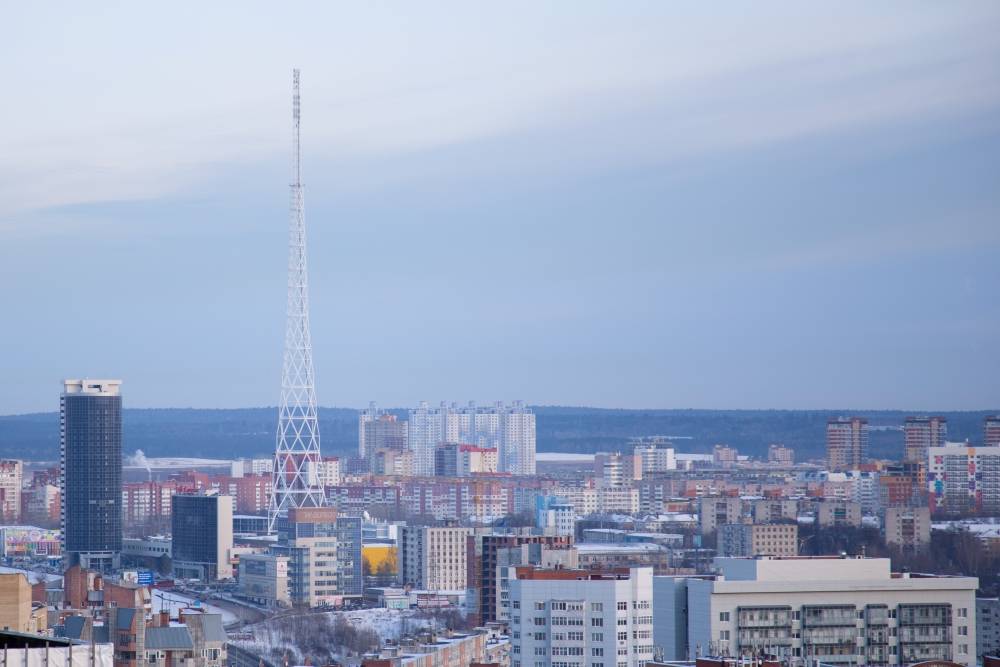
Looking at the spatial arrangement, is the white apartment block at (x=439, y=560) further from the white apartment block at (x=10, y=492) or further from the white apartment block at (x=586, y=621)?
the white apartment block at (x=586, y=621)

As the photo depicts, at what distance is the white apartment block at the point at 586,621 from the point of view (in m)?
18.7

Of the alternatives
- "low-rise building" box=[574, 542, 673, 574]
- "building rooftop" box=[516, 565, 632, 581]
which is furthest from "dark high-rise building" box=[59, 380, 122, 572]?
"building rooftop" box=[516, 565, 632, 581]

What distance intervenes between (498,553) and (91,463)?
2663 centimetres

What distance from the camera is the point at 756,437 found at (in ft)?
318

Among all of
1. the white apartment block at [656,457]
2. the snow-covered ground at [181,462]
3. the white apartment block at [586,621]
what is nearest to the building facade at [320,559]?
the white apartment block at [586,621]

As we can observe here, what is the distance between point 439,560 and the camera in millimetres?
46062

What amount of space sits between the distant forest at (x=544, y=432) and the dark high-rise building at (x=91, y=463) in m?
23.4

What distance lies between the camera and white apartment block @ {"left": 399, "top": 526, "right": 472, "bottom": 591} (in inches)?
1791

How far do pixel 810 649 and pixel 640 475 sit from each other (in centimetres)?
6487

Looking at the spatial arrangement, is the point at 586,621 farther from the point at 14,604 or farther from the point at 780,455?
the point at 780,455

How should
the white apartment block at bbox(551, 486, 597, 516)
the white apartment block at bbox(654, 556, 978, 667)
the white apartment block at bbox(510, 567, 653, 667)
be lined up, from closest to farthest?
1. the white apartment block at bbox(654, 556, 978, 667)
2. the white apartment block at bbox(510, 567, 653, 667)
3. the white apartment block at bbox(551, 486, 597, 516)

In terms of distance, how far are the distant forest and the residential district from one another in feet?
5.04

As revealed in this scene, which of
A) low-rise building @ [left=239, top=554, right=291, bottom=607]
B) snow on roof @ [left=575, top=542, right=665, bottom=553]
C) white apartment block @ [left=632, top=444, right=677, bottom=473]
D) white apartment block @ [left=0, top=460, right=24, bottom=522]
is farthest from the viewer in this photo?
white apartment block @ [left=632, top=444, right=677, bottom=473]

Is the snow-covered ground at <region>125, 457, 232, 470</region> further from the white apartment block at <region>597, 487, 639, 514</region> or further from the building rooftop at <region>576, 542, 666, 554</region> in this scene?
the building rooftop at <region>576, 542, 666, 554</region>
